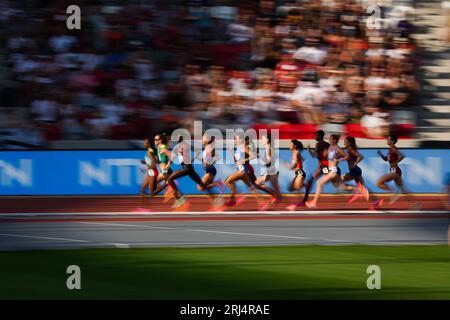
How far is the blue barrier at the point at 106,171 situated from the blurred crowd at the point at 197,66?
0.98m

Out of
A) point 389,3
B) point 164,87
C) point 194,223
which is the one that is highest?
point 389,3

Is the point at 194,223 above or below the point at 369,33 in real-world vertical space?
below

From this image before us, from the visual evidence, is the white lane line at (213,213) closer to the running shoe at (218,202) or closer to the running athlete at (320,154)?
the running shoe at (218,202)

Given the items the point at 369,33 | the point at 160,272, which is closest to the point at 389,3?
the point at 369,33

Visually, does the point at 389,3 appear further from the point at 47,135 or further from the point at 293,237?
the point at 293,237

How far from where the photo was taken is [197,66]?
27.7m

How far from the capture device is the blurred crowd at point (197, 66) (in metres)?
26.8

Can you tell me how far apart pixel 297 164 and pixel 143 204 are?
3.53 m

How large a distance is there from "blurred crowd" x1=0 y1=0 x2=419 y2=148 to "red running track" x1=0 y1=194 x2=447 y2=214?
82.1 inches

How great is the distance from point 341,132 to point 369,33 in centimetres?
291

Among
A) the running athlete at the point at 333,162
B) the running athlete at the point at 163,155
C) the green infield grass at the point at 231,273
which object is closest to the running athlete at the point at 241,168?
the running athlete at the point at 163,155

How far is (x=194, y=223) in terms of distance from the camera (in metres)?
20.2

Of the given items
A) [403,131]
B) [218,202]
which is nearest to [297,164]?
[218,202]

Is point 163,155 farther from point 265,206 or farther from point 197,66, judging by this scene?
point 197,66
